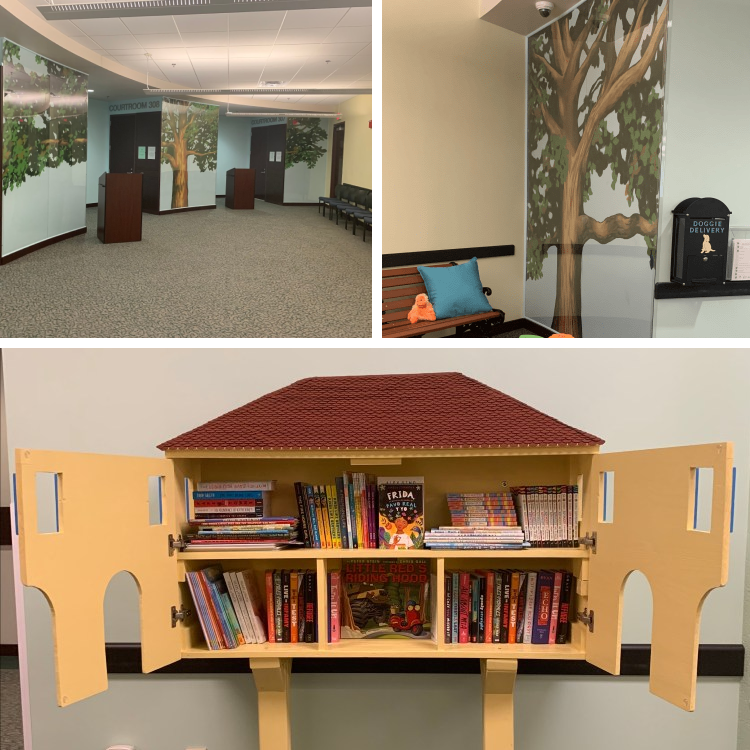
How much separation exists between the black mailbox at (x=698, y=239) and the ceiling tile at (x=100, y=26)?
6.46 ft

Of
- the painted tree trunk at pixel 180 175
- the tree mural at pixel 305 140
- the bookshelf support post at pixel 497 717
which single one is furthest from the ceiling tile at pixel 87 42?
the bookshelf support post at pixel 497 717

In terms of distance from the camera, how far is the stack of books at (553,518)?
190 centimetres

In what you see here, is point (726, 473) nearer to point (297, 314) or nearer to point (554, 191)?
point (554, 191)

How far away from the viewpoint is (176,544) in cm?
185

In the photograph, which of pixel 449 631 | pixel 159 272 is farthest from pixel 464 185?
pixel 449 631

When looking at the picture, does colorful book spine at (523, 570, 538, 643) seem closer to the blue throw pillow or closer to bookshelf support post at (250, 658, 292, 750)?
bookshelf support post at (250, 658, 292, 750)

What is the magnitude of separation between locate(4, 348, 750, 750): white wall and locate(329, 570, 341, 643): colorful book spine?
16.4 inches

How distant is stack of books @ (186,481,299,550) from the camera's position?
1.89m

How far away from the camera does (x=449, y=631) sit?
1.94 metres

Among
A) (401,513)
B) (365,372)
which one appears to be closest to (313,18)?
(365,372)

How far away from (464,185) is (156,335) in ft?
4.14

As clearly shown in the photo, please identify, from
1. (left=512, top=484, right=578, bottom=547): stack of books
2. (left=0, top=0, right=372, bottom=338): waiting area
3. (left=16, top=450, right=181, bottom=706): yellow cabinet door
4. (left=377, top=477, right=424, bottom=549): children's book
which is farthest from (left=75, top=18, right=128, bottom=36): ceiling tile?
(left=512, top=484, right=578, bottom=547): stack of books

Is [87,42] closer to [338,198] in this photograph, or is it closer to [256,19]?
[256,19]

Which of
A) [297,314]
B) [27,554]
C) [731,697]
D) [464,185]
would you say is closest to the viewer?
[27,554]
